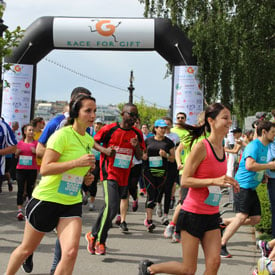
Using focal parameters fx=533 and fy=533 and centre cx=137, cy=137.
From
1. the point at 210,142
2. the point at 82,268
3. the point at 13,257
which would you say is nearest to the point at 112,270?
the point at 82,268

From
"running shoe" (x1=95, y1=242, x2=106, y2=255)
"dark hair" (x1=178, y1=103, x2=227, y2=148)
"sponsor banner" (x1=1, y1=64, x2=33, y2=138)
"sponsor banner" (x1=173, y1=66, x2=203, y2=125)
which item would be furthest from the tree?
"dark hair" (x1=178, y1=103, x2=227, y2=148)

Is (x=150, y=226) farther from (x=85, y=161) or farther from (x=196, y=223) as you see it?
(x=85, y=161)

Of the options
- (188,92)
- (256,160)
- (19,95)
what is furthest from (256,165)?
(19,95)

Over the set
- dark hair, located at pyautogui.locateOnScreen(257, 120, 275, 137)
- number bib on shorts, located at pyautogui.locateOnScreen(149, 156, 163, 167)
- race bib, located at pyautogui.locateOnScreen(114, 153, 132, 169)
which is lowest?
number bib on shorts, located at pyautogui.locateOnScreen(149, 156, 163, 167)

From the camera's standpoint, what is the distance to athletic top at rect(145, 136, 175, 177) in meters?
8.53

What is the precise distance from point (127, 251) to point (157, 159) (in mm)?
2192

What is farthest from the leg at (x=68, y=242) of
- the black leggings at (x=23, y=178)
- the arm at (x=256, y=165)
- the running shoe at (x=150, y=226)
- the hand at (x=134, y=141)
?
the black leggings at (x=23, y=178)

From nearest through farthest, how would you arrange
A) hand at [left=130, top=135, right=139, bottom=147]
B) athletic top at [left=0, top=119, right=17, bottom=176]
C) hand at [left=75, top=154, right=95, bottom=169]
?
hand at [left=75, top=154, right=95, bottom=169] < athletic top at [left=0, top=119, right=17, bottom=176] < hand at [left=130, top=135, right=139, bottom=147]

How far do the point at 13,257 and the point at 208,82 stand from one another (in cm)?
1339

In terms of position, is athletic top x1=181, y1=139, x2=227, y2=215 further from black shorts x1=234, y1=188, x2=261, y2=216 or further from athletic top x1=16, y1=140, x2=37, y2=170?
athletic top x1=16, y1=140, x2=37, y2=170

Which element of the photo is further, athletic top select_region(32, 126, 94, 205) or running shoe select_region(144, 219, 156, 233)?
running shoe select_region(144, 219, 156, 233)

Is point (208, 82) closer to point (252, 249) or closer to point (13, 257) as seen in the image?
point (252, 249)

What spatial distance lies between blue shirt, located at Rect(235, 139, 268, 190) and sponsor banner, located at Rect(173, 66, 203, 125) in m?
9.84

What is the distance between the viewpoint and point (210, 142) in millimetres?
4082
